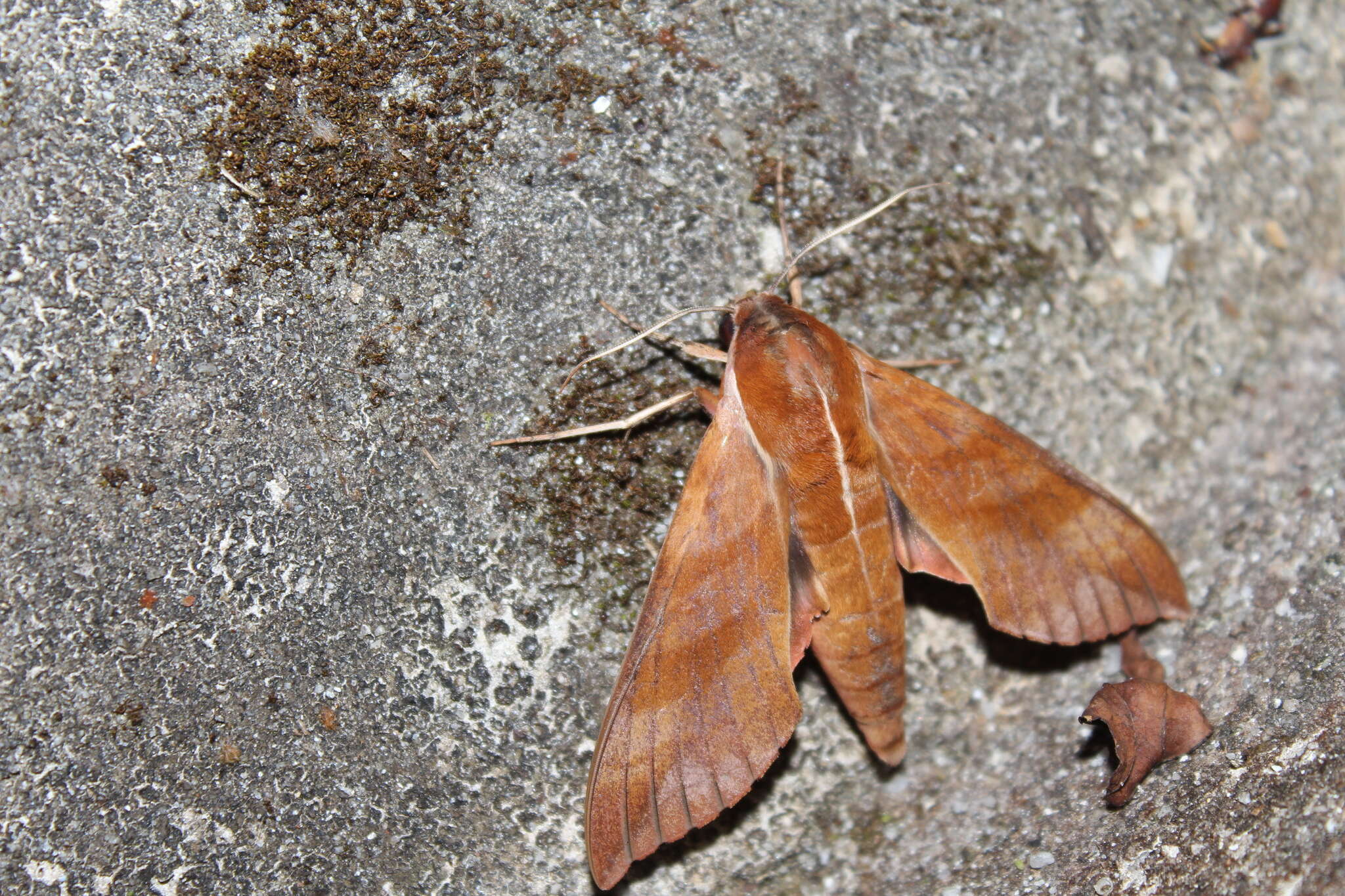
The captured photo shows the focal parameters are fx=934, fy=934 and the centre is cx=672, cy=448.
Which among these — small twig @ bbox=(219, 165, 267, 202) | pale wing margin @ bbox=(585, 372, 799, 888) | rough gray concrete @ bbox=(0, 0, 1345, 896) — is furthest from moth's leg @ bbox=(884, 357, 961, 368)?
small twig @ bbox=(219, 165, 267, 202)

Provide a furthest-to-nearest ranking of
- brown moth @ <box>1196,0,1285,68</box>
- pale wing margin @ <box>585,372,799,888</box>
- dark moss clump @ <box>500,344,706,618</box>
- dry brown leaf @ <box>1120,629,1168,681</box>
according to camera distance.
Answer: brown moth @ <box>1196,0,1285,68</box> → dry brown leaf @ <box>1120,629,1168,681</box> → dark moss clump @ <box>500,344,706,618</box> → pale wing margin @ <box>585,372,799,888</box>

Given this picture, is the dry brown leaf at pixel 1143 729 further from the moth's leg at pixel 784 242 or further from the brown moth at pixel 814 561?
the moth's leg at pixel 784 242

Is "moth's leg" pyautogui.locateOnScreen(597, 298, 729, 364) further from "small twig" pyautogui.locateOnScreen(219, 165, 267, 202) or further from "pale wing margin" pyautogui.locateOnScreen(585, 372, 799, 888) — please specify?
"small twig" pyautogui.locateOnScreen(219, 165, 267, 202)

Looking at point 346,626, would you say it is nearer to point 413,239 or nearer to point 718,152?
point 413,239

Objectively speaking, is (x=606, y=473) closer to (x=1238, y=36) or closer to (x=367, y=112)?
(x=367, y=112)

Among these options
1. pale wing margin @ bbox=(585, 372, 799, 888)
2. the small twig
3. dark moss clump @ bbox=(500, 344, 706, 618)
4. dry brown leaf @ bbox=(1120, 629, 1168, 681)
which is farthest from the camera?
dry brown leaf @ bbox=(1120, 629, 1168, 681)

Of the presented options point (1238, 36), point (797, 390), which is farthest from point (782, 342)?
point (1238, 36)

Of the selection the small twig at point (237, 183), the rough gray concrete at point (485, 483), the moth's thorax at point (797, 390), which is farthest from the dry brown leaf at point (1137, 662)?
the small twig at point (237, 183)
